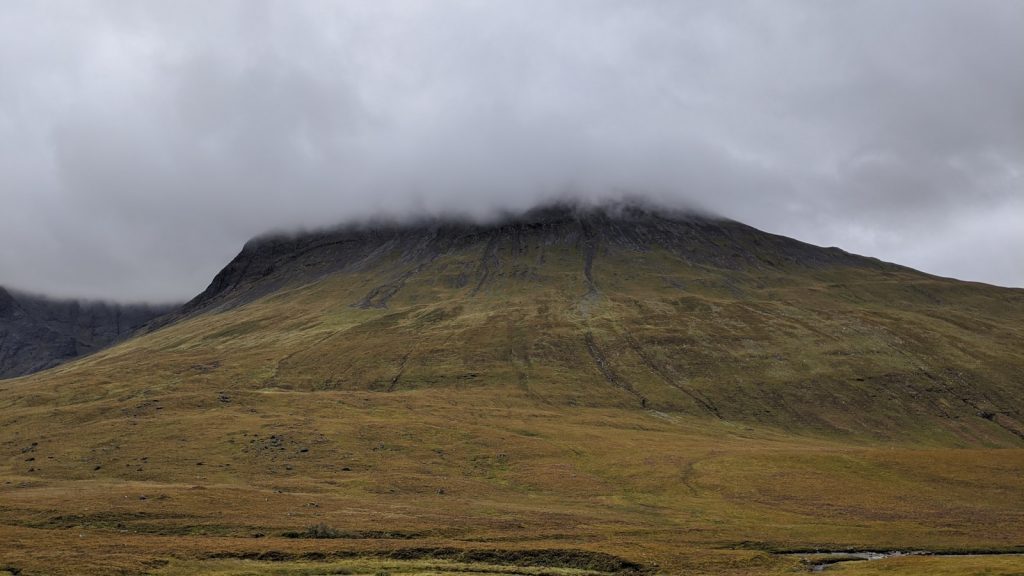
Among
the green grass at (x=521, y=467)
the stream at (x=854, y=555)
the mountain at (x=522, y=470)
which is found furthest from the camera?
the green grass at (x=521, y=467)

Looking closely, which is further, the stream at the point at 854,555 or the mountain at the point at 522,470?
the stream at the point at 854,555

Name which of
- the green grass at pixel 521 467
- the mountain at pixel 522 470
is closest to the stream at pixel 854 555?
the mountain at pixel 522 470

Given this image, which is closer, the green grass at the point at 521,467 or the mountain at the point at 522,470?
the mountain at the point at 522,470

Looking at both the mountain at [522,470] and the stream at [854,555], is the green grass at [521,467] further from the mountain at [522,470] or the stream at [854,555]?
the stream at [854,555]

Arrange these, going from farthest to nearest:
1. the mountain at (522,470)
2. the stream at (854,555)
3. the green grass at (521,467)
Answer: the green grass at (521,467)
the stream at (854,555)
the mountain at (522,470)

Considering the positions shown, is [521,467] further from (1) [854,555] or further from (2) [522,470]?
(1) [854,555]

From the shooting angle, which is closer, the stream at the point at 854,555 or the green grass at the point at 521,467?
the stream at the point at 854,555

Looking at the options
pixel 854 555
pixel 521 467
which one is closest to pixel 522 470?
pixel 521 467

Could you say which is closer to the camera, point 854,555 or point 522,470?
point 854,555

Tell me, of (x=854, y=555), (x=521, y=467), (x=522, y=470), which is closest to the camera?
(x=854, y=555)

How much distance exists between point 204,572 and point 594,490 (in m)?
55.1

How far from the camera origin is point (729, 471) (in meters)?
103

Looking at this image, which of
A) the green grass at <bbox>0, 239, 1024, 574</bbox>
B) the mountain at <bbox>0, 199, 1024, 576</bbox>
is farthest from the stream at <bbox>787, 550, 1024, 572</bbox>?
Answer: the green grass at <bbox>0, 239, 1024, 574</bbox>

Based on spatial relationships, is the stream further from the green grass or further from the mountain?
the green grass
